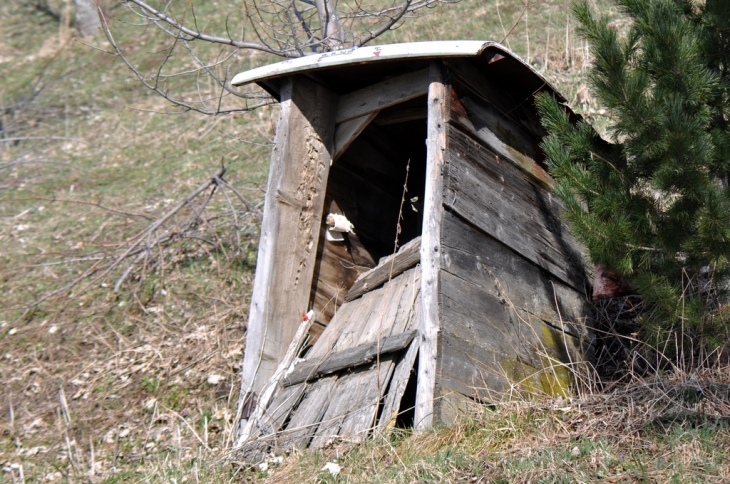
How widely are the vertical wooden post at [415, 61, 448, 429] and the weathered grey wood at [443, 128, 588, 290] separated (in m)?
0.08

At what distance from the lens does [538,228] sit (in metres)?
4.88

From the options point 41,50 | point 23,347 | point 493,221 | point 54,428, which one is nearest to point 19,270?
point 23,347

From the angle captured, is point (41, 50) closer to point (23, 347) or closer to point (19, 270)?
point (19, 270)

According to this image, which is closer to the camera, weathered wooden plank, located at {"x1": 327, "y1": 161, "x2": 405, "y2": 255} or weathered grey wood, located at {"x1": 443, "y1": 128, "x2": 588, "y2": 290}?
weathered grey wood, located at {"x1": 443, "y1": 128, "x2": 588, "y2": 290}

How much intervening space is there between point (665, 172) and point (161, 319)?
4.42 meters

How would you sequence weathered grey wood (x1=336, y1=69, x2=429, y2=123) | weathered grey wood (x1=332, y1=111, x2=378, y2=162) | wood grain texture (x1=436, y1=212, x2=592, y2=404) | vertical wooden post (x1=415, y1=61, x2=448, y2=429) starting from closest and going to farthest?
vertical wooden post (x1=415, y1=61, x2=448, y2=429) < wood grain texture (x1=436, y1=212, x2=592, y2=404) < weathered grey wood (x1=336, y1=69, x2=429, y2=123) < weathered grey wood (x1=332, y1=111, x2=378, y2=162)

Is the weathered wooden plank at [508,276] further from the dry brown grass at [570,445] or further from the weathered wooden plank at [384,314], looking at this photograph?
the dry brown grass at [570,445]

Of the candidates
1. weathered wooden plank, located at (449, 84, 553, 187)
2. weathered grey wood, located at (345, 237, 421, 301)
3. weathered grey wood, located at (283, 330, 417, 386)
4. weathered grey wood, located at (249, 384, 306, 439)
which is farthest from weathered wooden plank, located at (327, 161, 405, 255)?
weathered grey wood, located at (249, 384, 306, 439)

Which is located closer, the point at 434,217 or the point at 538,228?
the point at 434,217

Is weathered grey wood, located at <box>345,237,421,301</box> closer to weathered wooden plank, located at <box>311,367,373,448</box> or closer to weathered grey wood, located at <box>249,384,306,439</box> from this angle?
weathered wooden plank, located at <box>311,367,373,448</box>

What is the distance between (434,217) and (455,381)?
909mm

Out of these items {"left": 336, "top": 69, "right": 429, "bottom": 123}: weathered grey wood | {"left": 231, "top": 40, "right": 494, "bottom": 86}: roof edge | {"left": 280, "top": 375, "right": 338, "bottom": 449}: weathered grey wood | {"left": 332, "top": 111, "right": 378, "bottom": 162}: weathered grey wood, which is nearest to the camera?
{"left": 280, "top": 375, "right": 338, "bottom": 449}: weathered grey wood

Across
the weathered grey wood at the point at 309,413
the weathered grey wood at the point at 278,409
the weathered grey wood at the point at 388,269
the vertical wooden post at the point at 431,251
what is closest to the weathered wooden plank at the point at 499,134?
the vertical wooden post at the point at 431,251

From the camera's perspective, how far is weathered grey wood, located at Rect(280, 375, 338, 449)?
13.0ft
